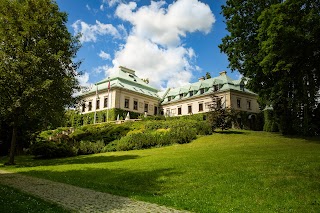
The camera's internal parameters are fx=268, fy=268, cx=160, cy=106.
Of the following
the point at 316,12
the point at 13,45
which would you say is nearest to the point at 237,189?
the point at 13,45

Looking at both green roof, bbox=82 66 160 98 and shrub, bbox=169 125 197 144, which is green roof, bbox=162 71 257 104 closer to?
green roof, bbox=82 66 160 98

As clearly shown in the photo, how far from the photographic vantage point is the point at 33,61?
18.7 meters

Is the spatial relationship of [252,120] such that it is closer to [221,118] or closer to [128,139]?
[221,118]

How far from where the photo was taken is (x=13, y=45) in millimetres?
19422

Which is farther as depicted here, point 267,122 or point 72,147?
point 267,122

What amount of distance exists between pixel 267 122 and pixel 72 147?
26.9 meters

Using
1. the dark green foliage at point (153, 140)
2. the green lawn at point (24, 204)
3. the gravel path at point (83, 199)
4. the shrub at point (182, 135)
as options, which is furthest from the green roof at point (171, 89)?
the green lawn at point (24, 204)

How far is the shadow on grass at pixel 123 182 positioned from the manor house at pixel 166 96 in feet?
124

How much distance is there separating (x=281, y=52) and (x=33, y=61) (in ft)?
64.6

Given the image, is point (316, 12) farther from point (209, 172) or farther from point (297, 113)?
point (209, 172)

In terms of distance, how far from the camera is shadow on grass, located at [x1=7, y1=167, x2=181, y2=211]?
8984 mm

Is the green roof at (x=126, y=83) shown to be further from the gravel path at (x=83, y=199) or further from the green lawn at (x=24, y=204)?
the green lawn at (x=24, y=204)

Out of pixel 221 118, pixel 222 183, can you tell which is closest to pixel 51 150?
pixel 221 118

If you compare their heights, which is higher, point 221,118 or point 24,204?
point 221,118
